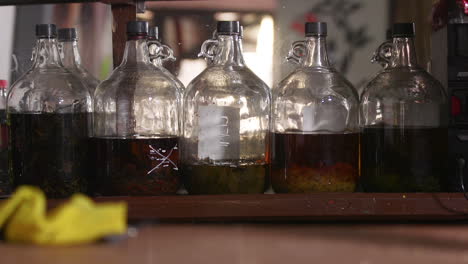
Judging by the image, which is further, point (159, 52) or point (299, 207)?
point (159, 52)

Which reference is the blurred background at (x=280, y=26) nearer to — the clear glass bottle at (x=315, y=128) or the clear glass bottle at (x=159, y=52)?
the clear glass bottle at (x=159, y=52)

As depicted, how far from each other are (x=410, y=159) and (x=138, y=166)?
1.58 ft

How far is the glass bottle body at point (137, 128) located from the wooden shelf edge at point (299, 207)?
10 centimetres

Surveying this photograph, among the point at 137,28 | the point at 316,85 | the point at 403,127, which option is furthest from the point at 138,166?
the point at 403,127

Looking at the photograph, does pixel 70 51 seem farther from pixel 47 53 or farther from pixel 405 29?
pixel 405 29

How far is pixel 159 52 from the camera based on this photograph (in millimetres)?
1429

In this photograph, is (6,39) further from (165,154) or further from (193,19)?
(165,154)

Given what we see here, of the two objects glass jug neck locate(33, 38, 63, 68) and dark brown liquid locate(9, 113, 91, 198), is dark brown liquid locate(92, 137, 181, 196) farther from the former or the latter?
glass jug neck locate(33, 38, 63, 68)

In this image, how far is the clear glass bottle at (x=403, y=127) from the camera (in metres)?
1.30

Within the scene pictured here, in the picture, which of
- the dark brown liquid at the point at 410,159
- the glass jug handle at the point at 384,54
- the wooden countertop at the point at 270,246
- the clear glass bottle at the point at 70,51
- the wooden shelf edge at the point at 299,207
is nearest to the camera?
the wooden countertop at the point at 270,246

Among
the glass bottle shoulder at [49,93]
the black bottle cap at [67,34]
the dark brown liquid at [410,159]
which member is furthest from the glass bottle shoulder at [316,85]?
the black bottle cap at [67,34]

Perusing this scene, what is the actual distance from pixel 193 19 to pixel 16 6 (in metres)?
0.41

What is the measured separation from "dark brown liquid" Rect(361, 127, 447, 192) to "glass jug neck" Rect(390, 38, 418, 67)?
0.14m

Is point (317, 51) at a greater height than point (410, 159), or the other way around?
point (317, 51)
